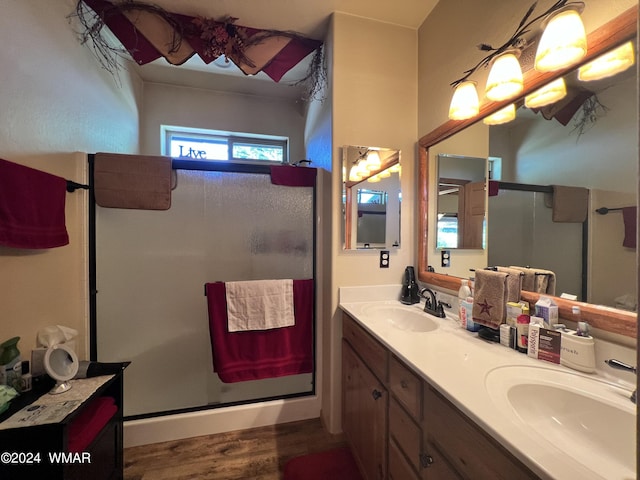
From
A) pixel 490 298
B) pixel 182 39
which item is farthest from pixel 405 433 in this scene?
pixel 182 39

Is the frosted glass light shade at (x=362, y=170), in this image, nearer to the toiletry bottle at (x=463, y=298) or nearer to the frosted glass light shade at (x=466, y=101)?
the frosted glass light shade at (x=466, y=101)

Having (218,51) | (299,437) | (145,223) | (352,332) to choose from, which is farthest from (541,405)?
(218,51)

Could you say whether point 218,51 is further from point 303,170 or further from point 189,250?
point 189,250

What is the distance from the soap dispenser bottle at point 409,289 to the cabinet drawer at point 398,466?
0.79m

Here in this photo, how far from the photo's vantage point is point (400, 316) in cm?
154

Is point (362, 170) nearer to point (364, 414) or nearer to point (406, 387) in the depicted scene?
point (406, 387)

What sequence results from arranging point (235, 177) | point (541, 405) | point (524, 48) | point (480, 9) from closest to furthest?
point (541, 405) < point (524, 48) < point (480, 9) < point (235, 177)

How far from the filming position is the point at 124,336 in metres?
1.63

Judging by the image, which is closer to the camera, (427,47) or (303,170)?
(427,47)

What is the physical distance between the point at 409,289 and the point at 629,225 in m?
1.01

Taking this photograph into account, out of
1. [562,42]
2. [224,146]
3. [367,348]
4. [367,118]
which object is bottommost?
[367,348]

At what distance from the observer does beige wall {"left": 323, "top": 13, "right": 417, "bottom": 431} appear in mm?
1637

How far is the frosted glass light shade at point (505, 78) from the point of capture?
1027mm

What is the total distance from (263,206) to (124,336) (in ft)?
4.03
